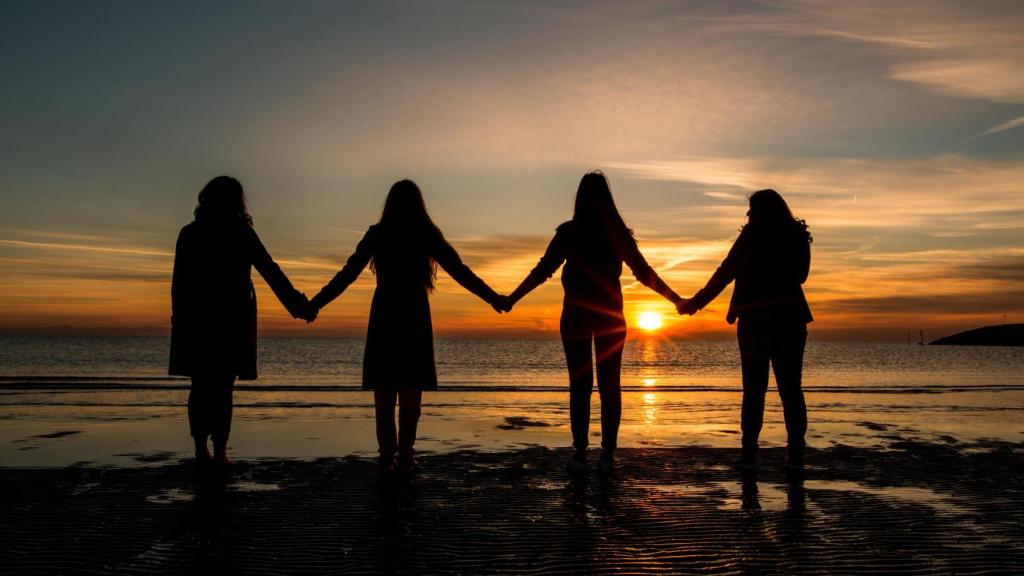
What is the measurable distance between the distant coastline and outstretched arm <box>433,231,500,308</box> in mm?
210788

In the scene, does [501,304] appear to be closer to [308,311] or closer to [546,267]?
[546,267]

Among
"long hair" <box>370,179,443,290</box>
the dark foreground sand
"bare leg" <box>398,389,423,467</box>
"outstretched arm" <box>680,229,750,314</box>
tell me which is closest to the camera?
the dark foreground sand

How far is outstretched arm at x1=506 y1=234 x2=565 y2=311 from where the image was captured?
22.9ft

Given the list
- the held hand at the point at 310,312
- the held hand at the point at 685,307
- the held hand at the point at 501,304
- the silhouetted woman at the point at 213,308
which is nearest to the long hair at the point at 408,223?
Answer: the held hand at the point at 310,312

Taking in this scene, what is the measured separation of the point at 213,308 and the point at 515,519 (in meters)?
3.36

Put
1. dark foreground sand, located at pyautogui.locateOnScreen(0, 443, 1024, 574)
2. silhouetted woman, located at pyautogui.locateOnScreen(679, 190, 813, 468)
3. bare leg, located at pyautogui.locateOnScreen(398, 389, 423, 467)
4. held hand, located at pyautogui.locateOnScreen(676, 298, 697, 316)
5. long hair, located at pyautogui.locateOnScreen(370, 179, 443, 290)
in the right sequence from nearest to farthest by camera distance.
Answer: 1. dark foreground sand, located at pyautogui.locateOnScreen(0, 443, 1024, 574)
2. bare leg, located at pyautogui.locateOnScreen(398, 389, 423, 467)
3. long hair, located at pyautogui.locateOnScreen(370, 179, 443, 290)
4. silhouetted woman, located at pyautogui.locateOnScreen(679, 190, 813, 468)
5. held hand, located at pyautogui.locateOnScreen(676, 298, 697, 316)

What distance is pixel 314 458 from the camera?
7203 mm

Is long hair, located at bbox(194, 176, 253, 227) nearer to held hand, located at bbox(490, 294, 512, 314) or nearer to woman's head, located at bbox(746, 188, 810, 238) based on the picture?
held hand, located at bbox(490, 294, 512, 314)

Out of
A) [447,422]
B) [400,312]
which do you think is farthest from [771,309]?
[447,422]

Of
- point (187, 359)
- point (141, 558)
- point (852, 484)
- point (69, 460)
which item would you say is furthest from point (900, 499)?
point (69, 460)

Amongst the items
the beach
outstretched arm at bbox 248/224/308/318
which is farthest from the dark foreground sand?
outstretched arm at bbox 248/224/308/318

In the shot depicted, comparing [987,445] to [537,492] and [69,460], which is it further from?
[69,460]

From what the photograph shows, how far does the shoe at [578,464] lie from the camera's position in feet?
21.1

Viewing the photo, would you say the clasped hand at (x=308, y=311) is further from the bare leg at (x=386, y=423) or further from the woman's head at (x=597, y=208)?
the woman's head at (x=597, y=208)
